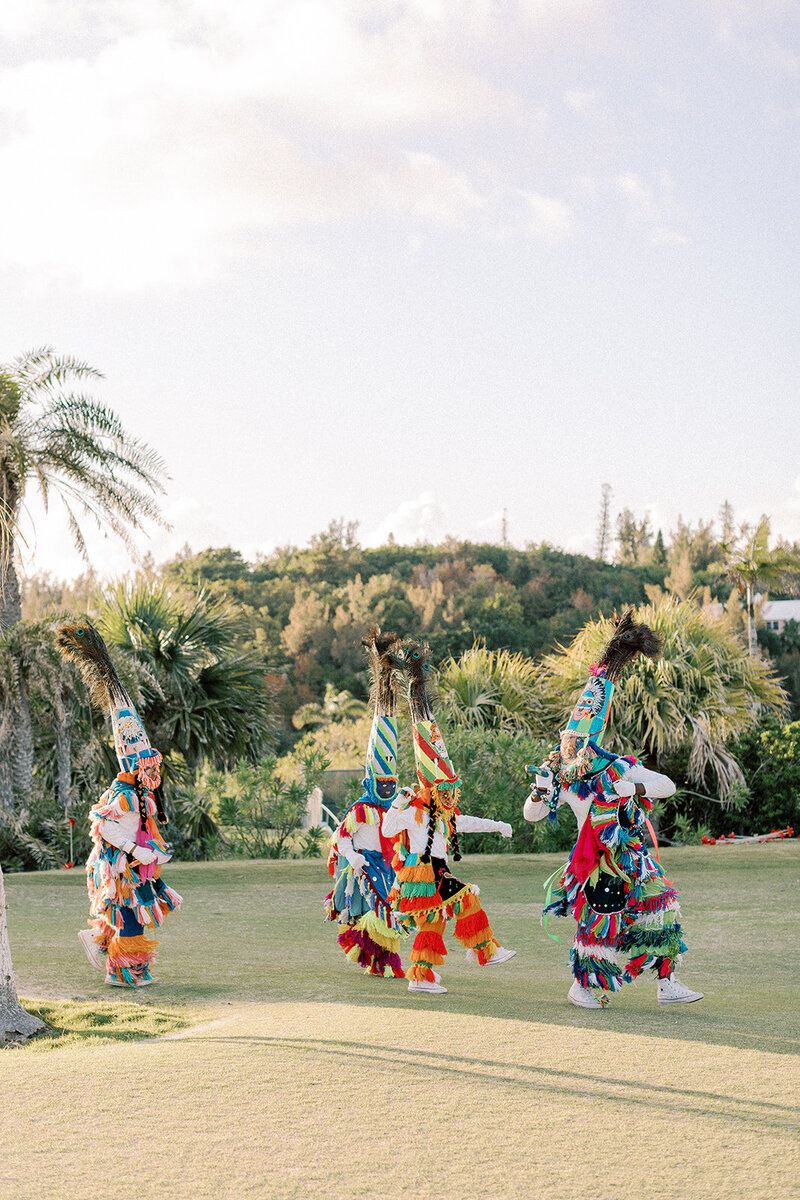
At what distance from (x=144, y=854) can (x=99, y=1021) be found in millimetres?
1204

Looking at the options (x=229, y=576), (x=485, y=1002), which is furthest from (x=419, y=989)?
(x=229, y=576)

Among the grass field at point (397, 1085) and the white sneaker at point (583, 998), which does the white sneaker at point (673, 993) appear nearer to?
the grass field at point (397, 1085)

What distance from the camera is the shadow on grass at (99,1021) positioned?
5.77m

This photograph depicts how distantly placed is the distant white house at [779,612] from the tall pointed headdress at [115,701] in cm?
4846

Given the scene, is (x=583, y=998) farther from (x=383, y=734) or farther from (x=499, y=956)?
(x=383, y=734)

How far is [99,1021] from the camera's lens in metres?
6.11

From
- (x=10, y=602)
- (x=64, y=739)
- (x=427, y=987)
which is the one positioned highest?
(x=10, y=602)

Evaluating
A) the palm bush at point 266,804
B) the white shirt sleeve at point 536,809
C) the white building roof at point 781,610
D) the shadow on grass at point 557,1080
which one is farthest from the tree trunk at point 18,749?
the white building roof at point 781,610

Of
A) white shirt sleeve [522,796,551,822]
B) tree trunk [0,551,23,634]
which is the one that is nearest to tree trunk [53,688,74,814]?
tree trunk [0,551,23,634]

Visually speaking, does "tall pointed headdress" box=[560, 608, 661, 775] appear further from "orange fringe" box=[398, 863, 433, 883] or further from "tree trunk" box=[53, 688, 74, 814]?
"tree trunk" box=[53, 688, 74, 814]

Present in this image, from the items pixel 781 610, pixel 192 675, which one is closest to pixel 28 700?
pixel 192 675

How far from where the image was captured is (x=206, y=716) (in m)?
17.6

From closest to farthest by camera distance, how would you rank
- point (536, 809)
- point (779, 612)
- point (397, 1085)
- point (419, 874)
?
point (397, 1085) < point (536, 809) < point (419, 874) < point (779, 612)

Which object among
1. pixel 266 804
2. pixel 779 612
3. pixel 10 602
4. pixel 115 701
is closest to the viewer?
pixel 115 701
